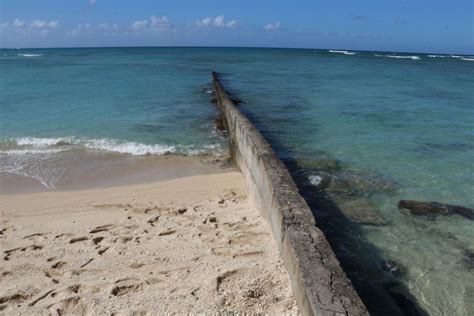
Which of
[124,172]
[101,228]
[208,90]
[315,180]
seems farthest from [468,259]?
[208,90]

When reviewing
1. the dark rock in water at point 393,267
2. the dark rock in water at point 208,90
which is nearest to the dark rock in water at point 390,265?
the dark rock in water at point 393,267

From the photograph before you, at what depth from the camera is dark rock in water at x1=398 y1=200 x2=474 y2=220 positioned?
583cm

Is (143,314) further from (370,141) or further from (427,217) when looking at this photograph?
(370,141)

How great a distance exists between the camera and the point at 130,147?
30.2 feet

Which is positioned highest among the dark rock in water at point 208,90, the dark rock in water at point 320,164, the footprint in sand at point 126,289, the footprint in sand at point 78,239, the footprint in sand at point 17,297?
the dark rock in water at point 208,90

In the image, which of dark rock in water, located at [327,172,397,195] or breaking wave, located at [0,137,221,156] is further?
breaking wave, located at [0,137,221,156]

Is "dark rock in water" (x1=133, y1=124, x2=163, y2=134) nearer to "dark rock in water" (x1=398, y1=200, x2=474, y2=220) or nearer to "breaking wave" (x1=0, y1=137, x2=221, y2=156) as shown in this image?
"breaking wave" (x1=0, y1=137, x2=221, y2=156)

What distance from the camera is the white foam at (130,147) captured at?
8.94m

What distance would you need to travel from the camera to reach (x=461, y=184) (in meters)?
6.95

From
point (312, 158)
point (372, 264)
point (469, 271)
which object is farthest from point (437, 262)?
point (312, 158)

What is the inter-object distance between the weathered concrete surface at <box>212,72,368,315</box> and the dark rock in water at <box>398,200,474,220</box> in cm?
200

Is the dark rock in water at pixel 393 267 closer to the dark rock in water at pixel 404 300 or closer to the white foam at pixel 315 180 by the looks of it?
the dark rock in water at pixel 404 300

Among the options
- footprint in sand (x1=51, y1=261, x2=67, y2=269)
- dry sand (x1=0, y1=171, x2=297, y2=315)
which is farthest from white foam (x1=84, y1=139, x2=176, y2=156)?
footprint in sand (x1=51, y1=261, x2=67, y2=269)

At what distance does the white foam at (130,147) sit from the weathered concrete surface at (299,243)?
2993 mm
